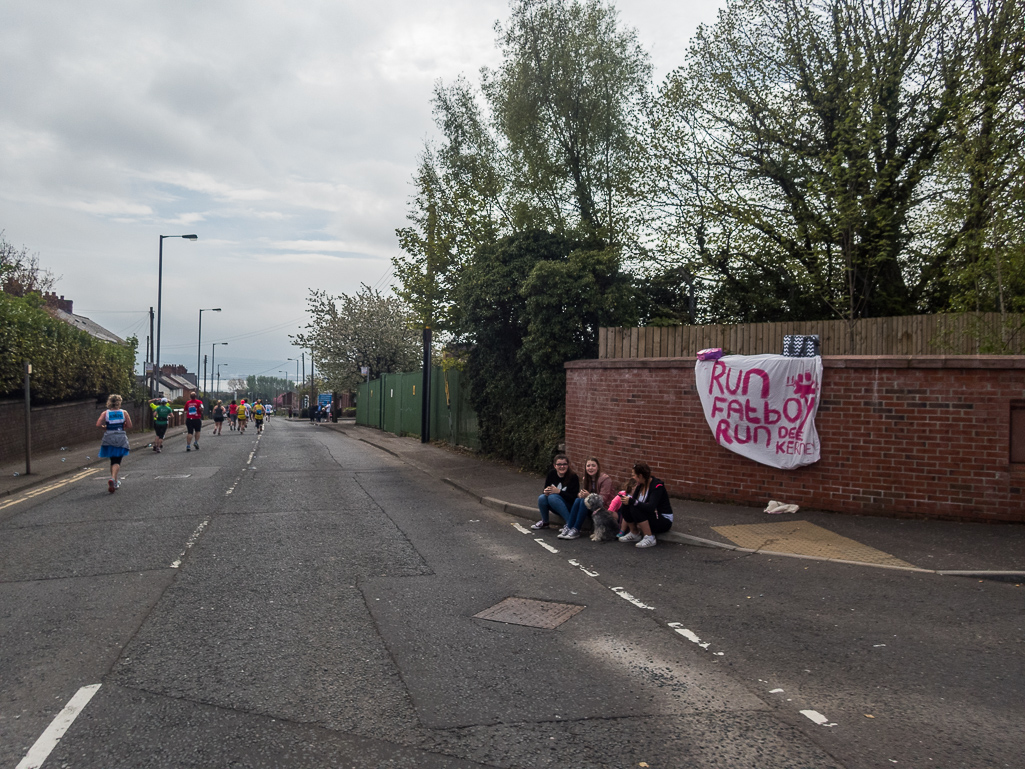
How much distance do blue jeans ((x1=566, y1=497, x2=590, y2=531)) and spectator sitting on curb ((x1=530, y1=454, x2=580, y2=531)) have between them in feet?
0.90

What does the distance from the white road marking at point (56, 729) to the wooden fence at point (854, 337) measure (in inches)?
372

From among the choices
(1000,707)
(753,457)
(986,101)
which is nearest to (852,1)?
(986,101)

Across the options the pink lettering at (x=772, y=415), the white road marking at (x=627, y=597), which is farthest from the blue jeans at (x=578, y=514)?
the pink lettering at (x=772, y=415)

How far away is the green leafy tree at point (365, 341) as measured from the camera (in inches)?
1841

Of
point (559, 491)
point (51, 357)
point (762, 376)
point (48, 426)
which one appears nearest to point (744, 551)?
point (559, 491)

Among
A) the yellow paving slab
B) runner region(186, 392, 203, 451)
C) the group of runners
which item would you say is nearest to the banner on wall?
the yellow paving slab

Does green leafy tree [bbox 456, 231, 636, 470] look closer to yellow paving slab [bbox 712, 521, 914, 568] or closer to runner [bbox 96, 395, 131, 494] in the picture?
yellow paving slab [bbox 712, 521, 914, 568]

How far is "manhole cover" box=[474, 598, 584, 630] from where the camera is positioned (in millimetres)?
5648

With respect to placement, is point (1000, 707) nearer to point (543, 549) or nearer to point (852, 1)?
point (543, 549)

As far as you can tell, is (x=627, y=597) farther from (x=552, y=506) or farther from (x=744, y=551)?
(x=552, y=506)

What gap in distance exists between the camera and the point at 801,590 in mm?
6574

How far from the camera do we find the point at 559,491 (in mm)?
9680

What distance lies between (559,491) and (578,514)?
2.09ft

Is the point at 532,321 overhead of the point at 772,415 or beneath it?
overhead
